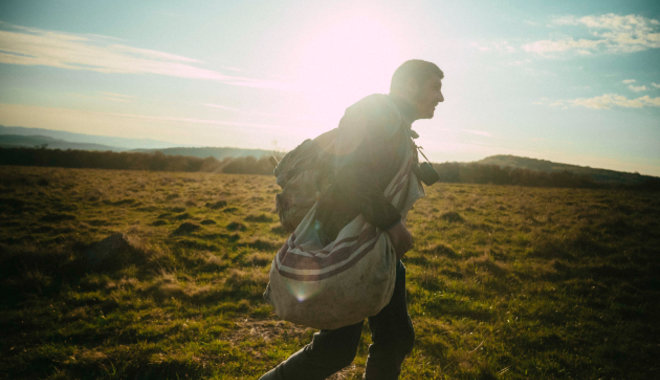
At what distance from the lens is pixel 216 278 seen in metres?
5.93

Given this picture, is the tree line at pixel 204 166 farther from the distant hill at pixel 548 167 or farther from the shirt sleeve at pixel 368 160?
the shirt sleeve at pixel 368 160

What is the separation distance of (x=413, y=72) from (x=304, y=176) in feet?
3.22

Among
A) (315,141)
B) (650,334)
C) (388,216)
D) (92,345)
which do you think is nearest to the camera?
(388,216)

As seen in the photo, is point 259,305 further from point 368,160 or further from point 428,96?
point 428,96

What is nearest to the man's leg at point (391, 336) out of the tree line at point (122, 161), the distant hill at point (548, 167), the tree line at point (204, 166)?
the tree line at point (204, 166)

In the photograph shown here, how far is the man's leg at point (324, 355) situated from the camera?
1.89m

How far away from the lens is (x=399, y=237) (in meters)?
1.55

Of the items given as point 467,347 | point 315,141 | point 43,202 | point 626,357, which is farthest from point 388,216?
point 43,202

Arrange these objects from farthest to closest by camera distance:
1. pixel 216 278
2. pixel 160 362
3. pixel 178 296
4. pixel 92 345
A: pixel 216 278 < pixel 178 296 < pixel 92 345 < pixel 160 362

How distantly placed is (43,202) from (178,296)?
12689 millimetres

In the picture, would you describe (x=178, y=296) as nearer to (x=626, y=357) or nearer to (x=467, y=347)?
(x=467, y=347)

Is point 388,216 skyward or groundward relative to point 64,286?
skyward

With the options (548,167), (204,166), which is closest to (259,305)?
(204,166)

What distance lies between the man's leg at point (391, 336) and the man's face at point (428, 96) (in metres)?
1.10
